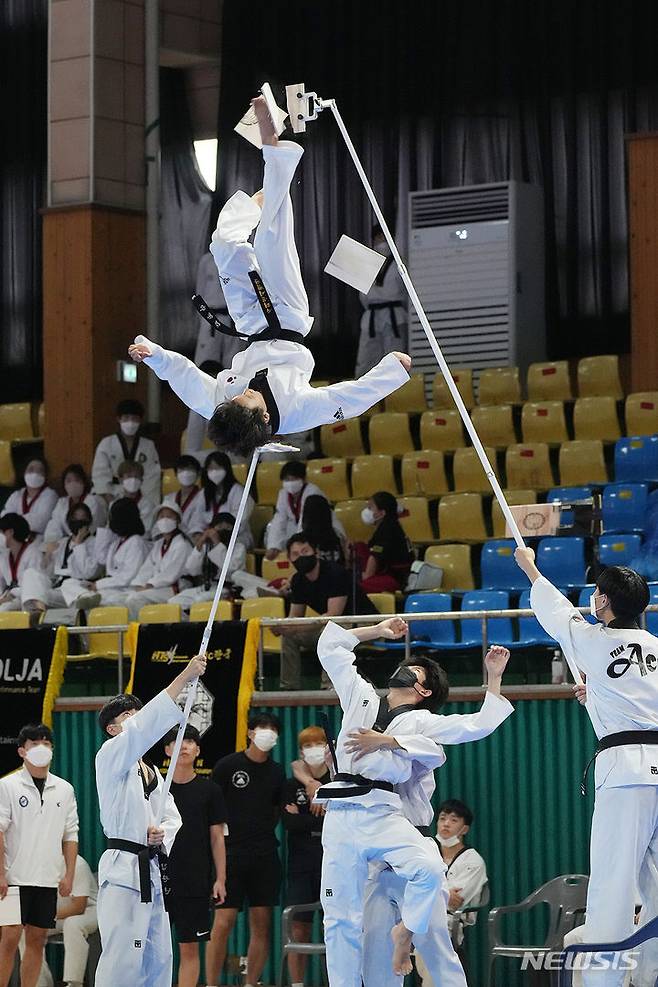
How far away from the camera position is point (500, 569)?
45.5 ft

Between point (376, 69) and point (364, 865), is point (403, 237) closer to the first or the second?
point (376, 69)

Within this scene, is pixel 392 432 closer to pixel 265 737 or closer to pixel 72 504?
pixel 72 504

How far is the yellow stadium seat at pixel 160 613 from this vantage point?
551 inches

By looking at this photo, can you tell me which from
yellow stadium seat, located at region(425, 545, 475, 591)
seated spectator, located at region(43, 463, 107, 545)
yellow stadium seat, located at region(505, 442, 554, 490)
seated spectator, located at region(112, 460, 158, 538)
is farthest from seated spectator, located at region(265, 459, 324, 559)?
seated spectator, located at region(43, 463, 107, 545)

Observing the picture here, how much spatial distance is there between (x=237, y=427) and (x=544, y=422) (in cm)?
863

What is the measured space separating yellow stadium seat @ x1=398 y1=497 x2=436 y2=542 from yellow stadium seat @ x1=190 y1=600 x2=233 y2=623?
6.72 ft

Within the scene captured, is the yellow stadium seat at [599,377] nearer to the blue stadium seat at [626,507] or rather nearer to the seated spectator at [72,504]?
the blue stadium seat at [626,507]

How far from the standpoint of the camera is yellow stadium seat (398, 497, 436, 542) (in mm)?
15133

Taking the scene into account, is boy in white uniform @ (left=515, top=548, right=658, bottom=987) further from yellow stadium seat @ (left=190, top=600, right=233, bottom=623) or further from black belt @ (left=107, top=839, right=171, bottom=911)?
yellow stadium seat @ (left=190, top=600, right=233, bottom=623)

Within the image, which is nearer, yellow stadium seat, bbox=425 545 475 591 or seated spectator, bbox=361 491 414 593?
seated spectator, bbox=361 491 414 593

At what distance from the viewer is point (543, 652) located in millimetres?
12797

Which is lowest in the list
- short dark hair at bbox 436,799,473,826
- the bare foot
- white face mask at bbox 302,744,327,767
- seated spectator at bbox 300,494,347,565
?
the bare foot

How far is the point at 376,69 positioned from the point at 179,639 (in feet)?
28.8

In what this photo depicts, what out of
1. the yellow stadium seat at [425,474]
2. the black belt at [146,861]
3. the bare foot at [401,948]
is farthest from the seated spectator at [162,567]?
the bare foot at [401,948]
